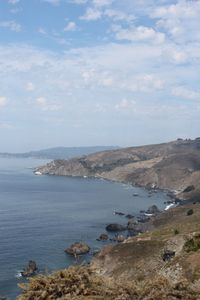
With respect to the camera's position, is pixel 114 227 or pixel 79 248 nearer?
pixel 79 248

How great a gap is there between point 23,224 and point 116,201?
6068cm

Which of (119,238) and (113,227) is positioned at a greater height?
(113,227)

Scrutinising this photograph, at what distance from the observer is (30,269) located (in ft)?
258

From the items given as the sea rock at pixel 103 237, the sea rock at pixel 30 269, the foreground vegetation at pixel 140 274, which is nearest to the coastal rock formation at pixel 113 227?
the foreground vegetation at pixel 140 274

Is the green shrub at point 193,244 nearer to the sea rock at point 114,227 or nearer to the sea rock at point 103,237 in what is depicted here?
the sea rock at point 103,237

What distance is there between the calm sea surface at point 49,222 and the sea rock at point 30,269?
49.3 inches

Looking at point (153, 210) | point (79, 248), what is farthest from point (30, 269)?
point (153, 210)

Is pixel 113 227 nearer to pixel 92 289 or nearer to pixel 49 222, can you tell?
pixel 49 222

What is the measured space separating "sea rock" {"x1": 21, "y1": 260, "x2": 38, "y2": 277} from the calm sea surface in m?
1.25

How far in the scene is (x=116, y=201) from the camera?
174375 millimetres

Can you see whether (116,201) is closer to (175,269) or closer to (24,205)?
(24,205)

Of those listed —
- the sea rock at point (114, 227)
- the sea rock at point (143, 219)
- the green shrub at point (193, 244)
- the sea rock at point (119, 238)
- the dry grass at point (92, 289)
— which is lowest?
the sea rock at point (119, 238)

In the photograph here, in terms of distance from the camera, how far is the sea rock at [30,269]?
76.4 m

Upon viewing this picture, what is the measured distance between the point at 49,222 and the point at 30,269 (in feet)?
152
